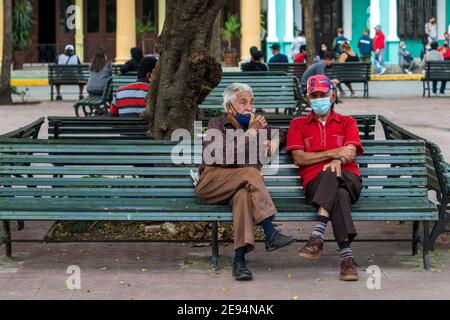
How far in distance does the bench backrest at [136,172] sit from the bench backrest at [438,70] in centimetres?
1807

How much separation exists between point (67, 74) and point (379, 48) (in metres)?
13.7

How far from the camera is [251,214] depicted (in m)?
7.95

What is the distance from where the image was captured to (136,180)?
27.5ft

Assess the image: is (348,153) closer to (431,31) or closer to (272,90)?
(272,90)

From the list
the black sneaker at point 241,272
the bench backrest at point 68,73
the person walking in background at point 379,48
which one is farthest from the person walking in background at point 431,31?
the black sneaker at point 241,272

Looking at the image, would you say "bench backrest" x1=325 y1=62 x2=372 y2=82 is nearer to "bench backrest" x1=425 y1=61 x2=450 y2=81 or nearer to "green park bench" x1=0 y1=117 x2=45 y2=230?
"bench backrest" x1=425 y1=61 x2=450 y2=81

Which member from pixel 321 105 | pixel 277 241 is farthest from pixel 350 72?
pixel 277 241

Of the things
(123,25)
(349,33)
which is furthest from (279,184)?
(349,33)

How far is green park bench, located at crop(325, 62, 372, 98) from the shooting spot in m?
26.3

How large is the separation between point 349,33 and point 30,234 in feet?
105

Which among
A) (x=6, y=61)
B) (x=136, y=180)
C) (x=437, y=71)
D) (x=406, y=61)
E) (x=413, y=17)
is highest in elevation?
(x=413, y=17)

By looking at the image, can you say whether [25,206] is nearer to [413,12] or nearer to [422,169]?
[422,169]

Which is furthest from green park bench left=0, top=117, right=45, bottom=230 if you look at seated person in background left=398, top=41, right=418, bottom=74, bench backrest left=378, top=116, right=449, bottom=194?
seated person in background left=398, top=41, right=418, bottom=74

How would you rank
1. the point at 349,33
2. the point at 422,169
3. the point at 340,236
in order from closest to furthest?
the point at 340,236
the point at 422,169
the point at 349,33
